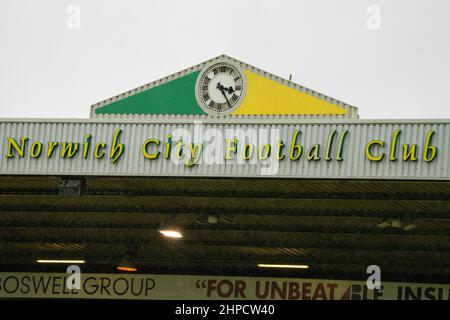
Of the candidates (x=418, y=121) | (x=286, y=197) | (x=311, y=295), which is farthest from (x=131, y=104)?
(x=418, y=121)

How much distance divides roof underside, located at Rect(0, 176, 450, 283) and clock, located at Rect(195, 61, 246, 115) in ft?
37.0

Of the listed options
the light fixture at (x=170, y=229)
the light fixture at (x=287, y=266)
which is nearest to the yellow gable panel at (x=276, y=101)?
the light fixture at (x=287, y=266)

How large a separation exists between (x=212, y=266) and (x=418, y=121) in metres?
10.2

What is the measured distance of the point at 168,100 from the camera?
114 ft

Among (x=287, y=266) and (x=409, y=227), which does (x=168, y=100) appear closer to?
(x=287, y=266)

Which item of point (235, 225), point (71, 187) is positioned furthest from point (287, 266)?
point (71, 187)

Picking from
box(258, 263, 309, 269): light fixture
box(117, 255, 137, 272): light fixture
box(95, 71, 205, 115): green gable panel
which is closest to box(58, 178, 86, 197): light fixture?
box(117, 255, 137, 272): light fixture

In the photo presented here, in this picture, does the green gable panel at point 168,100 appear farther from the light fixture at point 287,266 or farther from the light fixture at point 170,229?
the light fixture at point 170,229

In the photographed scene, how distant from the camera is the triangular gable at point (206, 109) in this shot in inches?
1284

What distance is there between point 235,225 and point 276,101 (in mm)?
12977

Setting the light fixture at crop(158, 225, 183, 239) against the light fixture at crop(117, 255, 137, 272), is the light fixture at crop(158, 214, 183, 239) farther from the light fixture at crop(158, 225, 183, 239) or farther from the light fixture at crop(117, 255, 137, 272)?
the light fixture at crop(117, 255, 137, 272)

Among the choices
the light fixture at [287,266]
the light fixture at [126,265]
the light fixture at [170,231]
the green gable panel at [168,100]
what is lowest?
the light fixture at [126,265]

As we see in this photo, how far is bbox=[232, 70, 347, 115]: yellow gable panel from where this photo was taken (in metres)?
32.3

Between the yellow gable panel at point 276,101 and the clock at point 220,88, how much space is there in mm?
345
